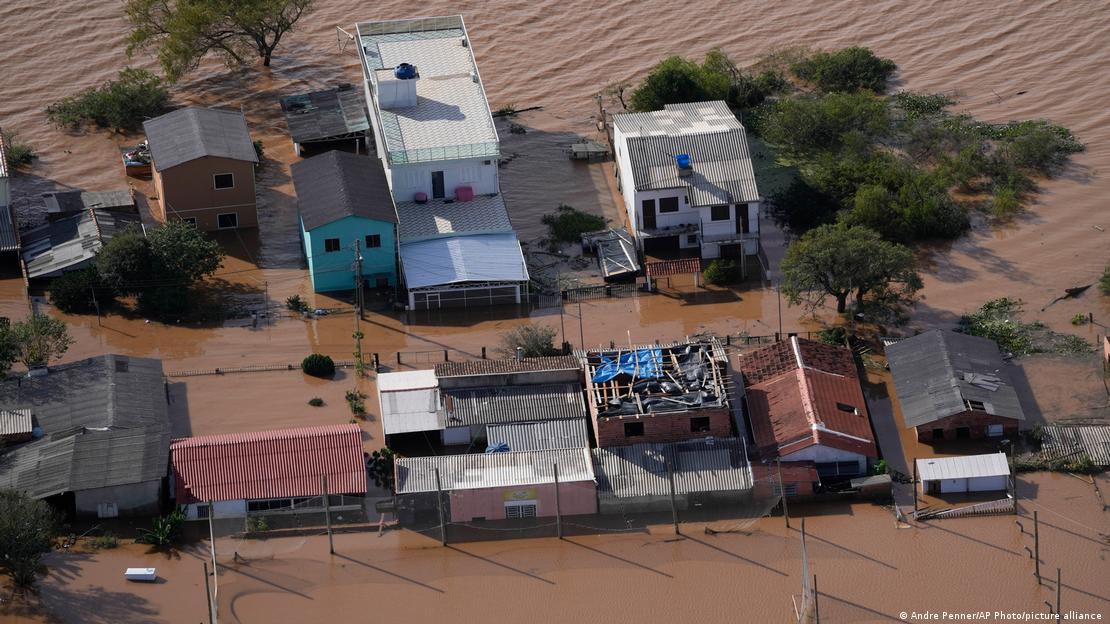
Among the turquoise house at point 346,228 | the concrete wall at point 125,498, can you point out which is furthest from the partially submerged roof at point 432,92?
the concrete wall at point 125,498

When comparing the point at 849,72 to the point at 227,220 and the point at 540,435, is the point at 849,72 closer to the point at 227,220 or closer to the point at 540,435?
the point at 227,220

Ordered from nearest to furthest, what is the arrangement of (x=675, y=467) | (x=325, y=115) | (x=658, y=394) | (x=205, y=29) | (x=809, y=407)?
(x=675, y=467)
(x=658, y=394)
(x=809, y=407)
(x=325, y=115)
(x=205, y=29)

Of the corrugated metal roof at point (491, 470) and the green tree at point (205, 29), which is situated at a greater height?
the green tree at point (205, 29)

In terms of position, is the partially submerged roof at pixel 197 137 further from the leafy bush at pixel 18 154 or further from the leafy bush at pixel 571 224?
the leafy bush at pixel 571 224

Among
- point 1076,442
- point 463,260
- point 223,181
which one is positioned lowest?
point 1076,442

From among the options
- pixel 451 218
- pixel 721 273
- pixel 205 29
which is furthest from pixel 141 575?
pixel 205 29

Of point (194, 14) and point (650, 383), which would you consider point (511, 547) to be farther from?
point (194, 14)

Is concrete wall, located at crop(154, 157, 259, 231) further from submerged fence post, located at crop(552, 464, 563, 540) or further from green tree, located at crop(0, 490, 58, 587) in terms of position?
submerged fence post, located at crop(552, 464, 563, 540)
